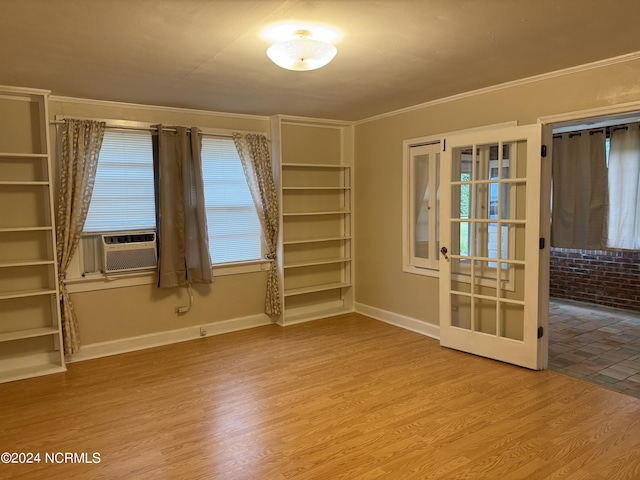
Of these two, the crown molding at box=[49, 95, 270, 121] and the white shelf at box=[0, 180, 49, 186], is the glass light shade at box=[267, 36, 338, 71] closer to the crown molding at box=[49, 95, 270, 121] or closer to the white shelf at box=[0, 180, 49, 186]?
the crown molding at box=[49, 95, 270, 121]

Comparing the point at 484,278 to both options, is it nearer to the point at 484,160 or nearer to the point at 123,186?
the point at 484,160

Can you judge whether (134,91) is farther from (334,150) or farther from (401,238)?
(401,238)

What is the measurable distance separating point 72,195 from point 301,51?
2670mm

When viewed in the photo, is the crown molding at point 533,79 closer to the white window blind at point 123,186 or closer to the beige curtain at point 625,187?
the white window blind at point 123,186

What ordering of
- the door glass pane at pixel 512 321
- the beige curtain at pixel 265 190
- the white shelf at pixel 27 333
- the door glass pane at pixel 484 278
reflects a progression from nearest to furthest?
1. the white shelf at pixel 27 333
2. the door glass pane at pixel 512 321
3. the door glass pane at pixel 484 278
4. the beige curtain at pixel 265 190

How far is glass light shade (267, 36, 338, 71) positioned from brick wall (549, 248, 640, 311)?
524cm

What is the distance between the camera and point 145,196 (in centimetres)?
448

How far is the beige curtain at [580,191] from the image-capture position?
5898 millimetres

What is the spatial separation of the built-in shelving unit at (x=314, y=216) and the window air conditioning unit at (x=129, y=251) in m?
1.44

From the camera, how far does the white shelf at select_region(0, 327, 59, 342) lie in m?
3.73

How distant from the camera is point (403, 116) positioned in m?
4.88

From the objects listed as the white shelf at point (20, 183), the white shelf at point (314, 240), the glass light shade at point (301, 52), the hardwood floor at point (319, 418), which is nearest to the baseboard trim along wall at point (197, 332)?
the hardwood floor at point (319, 418)

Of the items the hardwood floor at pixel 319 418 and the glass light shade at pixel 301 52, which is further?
the glass light shade at pixel 301 52

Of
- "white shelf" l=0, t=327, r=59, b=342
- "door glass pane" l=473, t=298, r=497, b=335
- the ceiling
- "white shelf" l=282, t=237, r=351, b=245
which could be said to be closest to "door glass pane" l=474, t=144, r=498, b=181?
the ceiling
